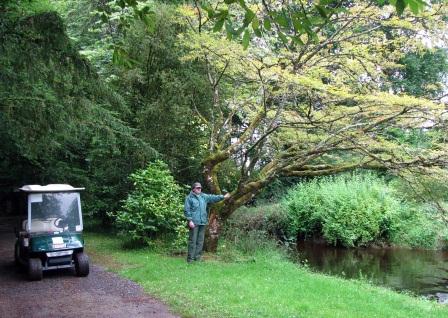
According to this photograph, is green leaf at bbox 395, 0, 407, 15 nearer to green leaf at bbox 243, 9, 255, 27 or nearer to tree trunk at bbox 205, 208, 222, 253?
green leaf at bbox 243, 9, 255, 27

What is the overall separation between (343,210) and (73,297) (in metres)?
13.7

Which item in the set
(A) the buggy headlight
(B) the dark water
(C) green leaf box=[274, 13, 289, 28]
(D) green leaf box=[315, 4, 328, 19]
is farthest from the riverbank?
(D) green leaf box=[315, 4, 328, 19]

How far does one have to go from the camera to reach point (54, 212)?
985cm

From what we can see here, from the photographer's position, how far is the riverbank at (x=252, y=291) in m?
7.64

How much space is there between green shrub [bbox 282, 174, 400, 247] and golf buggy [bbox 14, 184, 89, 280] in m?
12.0

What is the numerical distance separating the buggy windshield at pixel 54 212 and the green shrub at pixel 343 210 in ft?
39.4

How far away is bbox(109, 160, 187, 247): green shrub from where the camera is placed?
512 inches

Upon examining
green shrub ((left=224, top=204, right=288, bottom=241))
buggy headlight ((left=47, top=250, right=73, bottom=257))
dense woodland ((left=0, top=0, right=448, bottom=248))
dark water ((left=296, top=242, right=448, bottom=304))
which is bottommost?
dark water ((left=296, top=242, right=448, bottom=304))

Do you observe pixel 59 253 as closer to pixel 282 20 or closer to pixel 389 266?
pixel 282 20

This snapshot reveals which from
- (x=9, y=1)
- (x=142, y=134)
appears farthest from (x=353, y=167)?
(x=9, y=1)

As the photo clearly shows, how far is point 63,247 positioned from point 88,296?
1.49 m

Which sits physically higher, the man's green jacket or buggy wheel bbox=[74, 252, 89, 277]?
the man's green jacket

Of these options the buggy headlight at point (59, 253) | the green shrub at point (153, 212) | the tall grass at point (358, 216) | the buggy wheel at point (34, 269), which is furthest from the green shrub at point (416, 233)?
the buggy wheel at point (34, 269)

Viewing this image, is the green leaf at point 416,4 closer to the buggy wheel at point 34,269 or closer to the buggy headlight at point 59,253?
the buggy headlight at point 59,253
